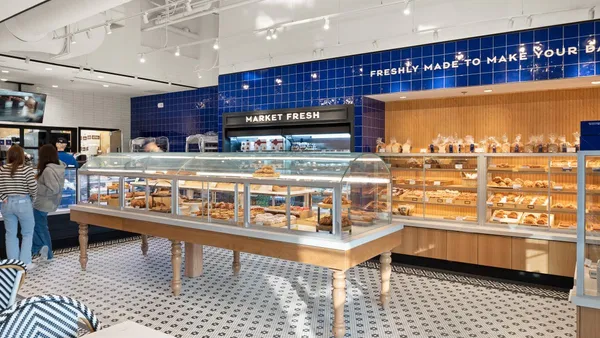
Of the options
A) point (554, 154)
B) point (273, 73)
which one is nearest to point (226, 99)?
point (273, 73)

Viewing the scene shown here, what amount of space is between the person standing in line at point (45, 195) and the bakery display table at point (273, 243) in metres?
0.87

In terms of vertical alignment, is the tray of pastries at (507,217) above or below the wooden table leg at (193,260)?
above

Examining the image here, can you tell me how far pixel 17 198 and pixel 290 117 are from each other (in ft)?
13.0

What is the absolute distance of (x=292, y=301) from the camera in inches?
174

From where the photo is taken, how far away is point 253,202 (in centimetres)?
432

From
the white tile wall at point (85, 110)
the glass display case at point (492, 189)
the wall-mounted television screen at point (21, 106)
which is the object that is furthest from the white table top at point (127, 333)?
the white tile wall at point (85, 110)

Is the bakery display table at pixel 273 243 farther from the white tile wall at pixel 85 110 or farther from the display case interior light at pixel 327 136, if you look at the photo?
the white tile wall at pixel 85 110

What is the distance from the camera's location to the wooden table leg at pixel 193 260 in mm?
5180

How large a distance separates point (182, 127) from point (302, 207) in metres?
6.63

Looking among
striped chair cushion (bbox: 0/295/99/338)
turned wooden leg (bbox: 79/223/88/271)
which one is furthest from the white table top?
turned wooden leg (bbox: 79/223/88/271)

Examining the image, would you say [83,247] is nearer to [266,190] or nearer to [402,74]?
[266,190]

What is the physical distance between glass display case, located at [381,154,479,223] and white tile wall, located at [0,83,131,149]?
7.49m

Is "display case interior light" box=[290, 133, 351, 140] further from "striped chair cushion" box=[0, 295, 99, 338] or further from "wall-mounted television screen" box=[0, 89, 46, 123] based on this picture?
"wall-mounted television screen" box=[0, 89, 46, 123]

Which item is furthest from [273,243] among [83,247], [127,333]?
[83,247]
